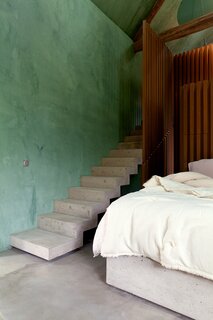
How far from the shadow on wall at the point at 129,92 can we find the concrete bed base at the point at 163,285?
3.48m

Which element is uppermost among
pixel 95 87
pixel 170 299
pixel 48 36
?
pixel 48 36

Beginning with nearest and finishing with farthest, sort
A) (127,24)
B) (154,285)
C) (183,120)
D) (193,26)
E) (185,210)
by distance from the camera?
(185,210), (154,285), (183,120), (193,26), (127,24)

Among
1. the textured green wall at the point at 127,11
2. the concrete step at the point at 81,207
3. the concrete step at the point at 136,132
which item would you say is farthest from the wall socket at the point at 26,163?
the textured green wall at the point at 127,11

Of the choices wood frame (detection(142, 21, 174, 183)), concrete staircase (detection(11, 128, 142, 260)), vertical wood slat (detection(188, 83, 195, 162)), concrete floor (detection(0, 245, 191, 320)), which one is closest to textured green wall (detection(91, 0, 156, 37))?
wood frame (detection(142, 21, 174, 183))

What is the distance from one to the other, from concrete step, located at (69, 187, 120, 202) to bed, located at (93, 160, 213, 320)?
1.46m

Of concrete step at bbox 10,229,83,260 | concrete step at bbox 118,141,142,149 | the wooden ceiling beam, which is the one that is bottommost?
concrete step at bbox 10,229,83,260

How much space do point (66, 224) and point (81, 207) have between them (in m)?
0.38

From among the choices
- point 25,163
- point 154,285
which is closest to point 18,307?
point 154,285

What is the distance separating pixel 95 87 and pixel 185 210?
334cm

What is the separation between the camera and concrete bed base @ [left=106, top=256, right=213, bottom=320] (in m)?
1.47

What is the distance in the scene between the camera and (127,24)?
5.09 metres

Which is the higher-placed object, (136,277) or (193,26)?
(193,26)

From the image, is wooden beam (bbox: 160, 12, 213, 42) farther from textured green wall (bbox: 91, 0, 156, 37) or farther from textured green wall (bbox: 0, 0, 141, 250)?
textured green wall (bbox: 0, 0, 141, 250)

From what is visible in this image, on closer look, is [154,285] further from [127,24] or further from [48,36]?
[127,24]
